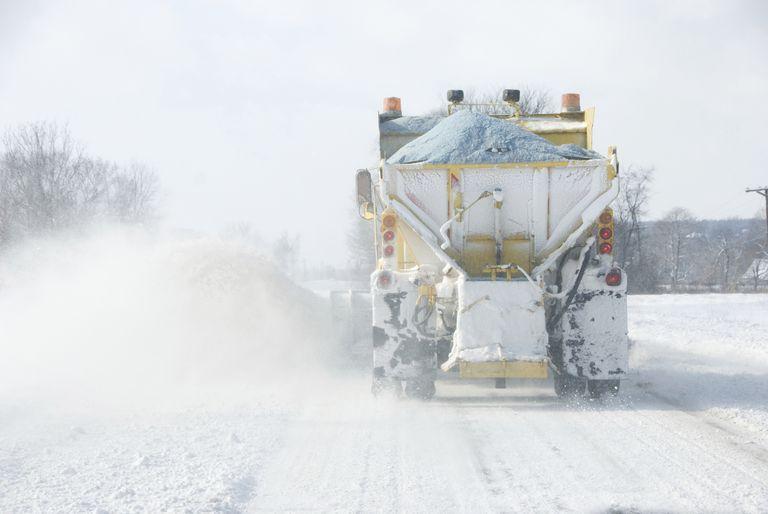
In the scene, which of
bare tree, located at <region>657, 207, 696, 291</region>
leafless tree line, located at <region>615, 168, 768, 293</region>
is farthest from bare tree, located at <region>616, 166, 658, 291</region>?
bare tree, located at <region>657, 207, 696, 291</region>

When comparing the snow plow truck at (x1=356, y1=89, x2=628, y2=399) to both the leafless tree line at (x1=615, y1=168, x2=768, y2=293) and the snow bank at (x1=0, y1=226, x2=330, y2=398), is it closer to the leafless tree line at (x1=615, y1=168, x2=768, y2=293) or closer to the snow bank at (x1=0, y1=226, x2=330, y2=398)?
the snow bank at (x1=0, y1=226, x2=330, y2=398)

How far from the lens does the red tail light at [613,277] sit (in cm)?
800

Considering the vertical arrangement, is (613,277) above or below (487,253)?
below

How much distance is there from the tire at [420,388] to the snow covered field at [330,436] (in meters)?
0.13

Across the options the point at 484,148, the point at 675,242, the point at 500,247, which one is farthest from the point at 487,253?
the point at 675,242

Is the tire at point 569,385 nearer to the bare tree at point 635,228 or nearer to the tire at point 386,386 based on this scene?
the tire at point 386,386

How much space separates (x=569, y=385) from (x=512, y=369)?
1.04 metres

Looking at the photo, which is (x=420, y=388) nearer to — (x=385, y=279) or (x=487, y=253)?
(x=385, y=279)

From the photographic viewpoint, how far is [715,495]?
4.70 metres

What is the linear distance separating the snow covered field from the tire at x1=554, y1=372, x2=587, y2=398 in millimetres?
183

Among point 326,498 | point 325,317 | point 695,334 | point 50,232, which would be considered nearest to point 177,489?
point 326,498

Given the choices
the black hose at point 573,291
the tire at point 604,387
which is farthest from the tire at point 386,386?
the tire at point 604,387

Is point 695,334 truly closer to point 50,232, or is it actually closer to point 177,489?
point 177,489

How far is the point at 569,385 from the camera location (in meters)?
8.13
